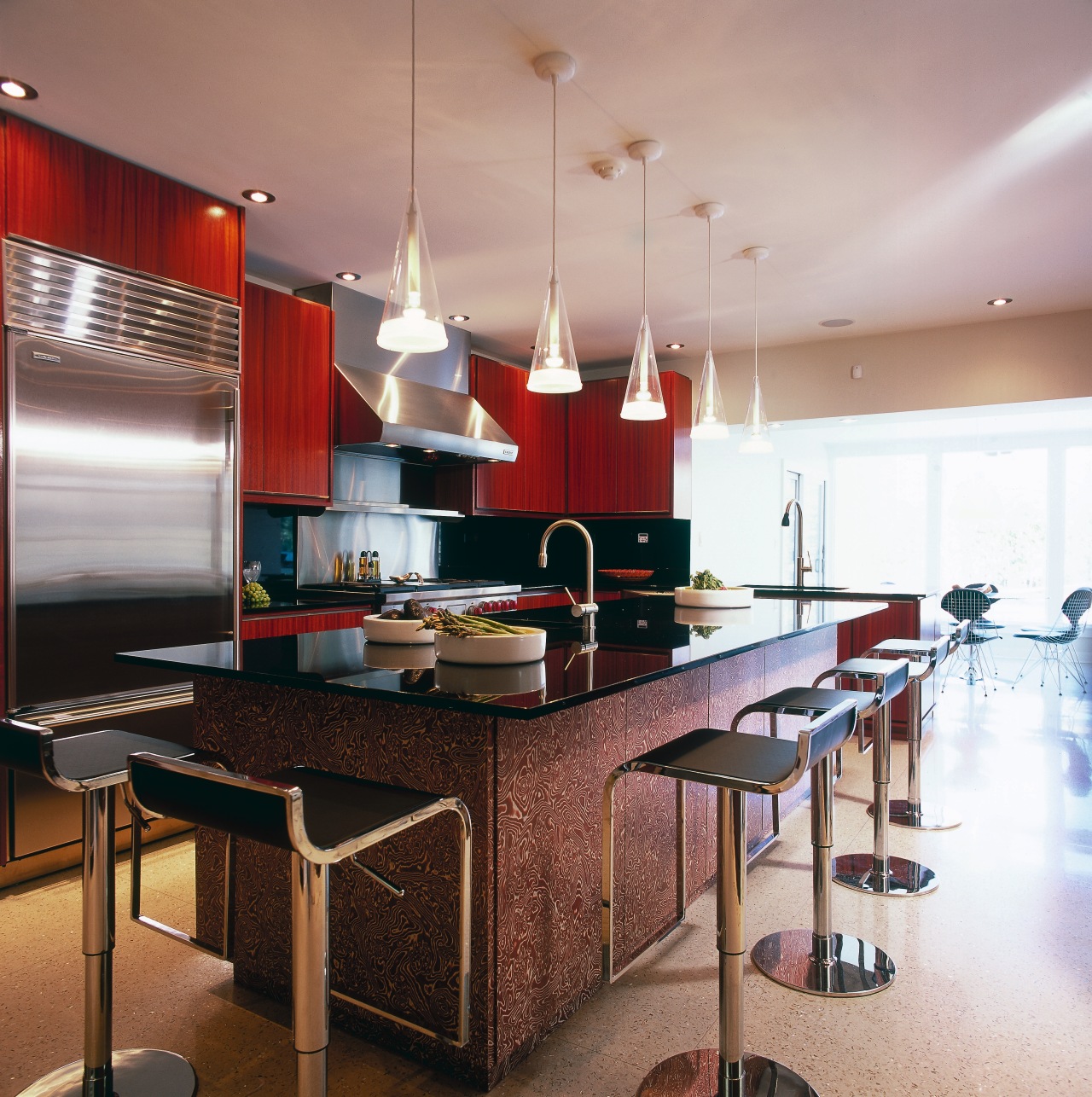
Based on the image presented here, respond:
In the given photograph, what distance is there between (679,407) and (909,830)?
3389 millimetres

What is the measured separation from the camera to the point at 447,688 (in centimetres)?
148

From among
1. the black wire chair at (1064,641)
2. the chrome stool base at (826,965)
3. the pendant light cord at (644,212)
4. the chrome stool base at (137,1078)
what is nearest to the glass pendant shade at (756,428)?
the pendant light cord at (644,212)

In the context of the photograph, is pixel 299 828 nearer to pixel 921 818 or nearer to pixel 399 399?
pixel 921 818

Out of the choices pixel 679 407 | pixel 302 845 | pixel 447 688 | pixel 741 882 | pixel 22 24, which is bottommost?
pixel 741 882

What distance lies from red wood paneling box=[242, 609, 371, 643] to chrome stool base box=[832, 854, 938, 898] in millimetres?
2134

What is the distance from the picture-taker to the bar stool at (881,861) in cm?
264

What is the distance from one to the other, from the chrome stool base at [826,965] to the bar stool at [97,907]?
142 cm

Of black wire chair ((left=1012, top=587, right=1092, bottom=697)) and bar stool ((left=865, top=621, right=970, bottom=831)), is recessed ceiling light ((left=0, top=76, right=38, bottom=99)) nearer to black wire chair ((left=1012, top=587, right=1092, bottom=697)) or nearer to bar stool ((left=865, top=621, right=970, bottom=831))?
bar stool ((left=865, top=621, right=970, bottom=831))

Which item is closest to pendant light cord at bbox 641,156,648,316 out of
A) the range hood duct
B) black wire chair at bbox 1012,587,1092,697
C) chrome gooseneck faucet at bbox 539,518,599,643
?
chrome gooseneck faucet at bbox 539,518,599,643

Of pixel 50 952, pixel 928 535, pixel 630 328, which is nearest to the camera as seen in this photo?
pixel 50 952

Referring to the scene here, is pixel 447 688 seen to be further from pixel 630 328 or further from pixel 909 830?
pixel 630 328

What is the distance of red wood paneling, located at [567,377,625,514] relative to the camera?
19.4 feet

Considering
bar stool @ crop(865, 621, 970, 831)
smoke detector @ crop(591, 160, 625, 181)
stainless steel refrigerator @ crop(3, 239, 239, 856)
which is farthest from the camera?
bar stool @ crop(865, 621, 970, 831)

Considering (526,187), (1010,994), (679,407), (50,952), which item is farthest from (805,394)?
(50,952)
